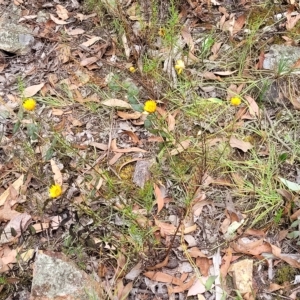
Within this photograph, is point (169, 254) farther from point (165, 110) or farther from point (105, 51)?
point (105, 51)

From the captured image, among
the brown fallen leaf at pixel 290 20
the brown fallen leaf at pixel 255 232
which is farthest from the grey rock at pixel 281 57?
the brown fallen leaf at pixel 255 232

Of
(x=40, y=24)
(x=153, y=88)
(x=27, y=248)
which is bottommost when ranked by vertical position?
(x=27, y=248)

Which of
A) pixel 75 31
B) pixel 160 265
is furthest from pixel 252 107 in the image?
pixel 75 31

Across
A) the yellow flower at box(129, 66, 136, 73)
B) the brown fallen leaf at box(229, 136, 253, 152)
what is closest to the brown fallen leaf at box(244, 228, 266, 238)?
the brown fallen leaf at box(229, 136, 253, 152)

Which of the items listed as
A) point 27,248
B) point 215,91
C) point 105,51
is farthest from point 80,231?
point 105,51

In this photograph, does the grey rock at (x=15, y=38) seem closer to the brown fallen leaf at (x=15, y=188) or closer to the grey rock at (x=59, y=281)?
the brown fallen leaf at (x=15, y=188)

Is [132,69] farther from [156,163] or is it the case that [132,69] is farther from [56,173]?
[56,173]
